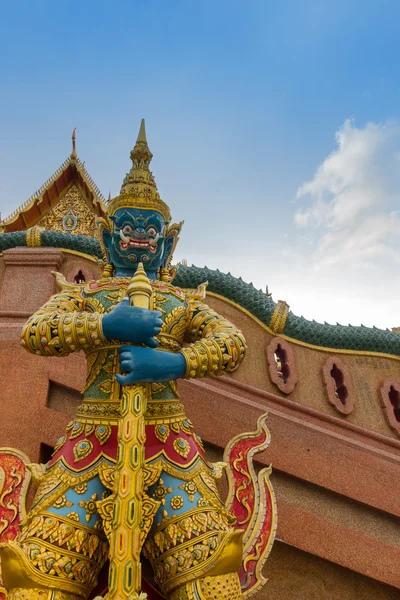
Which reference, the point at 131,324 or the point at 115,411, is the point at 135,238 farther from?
the point at 115,411

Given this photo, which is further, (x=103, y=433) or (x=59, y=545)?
(x=103, y=433)

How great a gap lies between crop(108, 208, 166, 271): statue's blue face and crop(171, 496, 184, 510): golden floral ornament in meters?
1.40

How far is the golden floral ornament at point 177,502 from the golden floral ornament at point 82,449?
1.62ft

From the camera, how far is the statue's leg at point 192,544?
1.96m

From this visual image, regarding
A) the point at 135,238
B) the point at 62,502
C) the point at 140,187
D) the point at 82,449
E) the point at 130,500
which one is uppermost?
the point at 140,187

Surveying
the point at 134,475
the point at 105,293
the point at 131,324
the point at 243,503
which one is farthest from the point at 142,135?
the point at 243,503

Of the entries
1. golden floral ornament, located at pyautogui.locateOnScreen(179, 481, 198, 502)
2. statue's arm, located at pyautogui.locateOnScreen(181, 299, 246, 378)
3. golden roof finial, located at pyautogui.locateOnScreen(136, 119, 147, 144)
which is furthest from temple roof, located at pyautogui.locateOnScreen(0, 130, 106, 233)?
golden floral ornament, located at pyautogui.locateOnScreen(179, 481, 198, 502)

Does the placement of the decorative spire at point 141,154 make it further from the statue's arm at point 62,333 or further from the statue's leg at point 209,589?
the statue's leg at point 209,589

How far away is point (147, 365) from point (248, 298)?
3162 mm

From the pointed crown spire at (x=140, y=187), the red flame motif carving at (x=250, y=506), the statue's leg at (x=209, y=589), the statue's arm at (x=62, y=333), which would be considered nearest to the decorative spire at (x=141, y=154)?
the pointed crown spire at (x=140, y=187)

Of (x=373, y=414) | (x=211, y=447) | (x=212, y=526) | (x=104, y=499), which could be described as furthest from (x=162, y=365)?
(x=373, y=414)

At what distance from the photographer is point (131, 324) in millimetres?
2148

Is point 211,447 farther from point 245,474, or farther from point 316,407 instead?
point 316,407

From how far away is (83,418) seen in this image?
2367 mm
